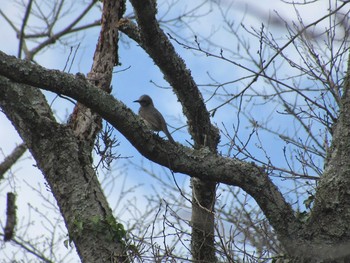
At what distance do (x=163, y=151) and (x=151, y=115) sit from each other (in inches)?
153

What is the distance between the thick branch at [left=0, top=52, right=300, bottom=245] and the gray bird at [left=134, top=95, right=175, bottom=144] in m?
2.65

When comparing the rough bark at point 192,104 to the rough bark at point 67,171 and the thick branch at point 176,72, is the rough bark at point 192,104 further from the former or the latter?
the rough bark at point 67,171

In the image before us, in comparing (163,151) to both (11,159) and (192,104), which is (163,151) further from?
(11,159)

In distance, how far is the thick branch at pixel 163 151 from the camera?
4051 millimetres

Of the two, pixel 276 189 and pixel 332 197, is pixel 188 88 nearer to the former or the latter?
pixel 276 189

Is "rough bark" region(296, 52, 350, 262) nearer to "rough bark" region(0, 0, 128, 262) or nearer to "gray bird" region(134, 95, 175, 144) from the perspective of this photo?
"rough bark" region(0, 0, 128, 262)

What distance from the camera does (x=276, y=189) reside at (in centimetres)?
440

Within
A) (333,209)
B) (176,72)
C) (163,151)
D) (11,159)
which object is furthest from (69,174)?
(11,159)

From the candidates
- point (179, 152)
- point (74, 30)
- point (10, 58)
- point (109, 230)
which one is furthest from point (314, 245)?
point (74, 30)

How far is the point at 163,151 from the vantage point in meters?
4.31

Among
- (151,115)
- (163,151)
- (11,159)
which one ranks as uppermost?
(11,159)

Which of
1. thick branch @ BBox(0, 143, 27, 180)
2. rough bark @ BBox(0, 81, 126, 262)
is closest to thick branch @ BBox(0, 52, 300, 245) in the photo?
rough bark @ BBox(0, 81, 126, 262)

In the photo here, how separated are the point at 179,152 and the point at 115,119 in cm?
53

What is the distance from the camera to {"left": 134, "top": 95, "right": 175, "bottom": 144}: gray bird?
25.4 feet
